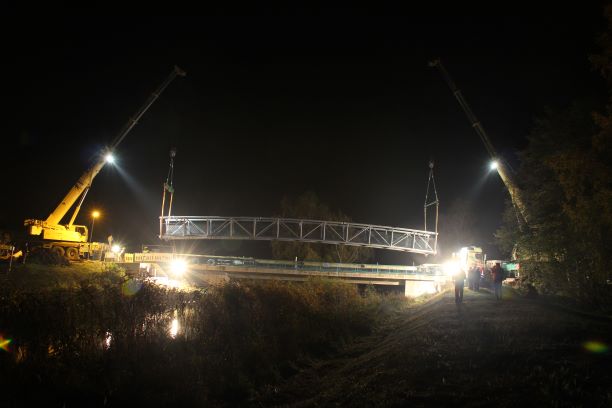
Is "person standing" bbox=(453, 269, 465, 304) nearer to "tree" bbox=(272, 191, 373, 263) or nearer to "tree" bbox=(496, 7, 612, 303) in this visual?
"tree" bbox=(496, 7, 612, 303)

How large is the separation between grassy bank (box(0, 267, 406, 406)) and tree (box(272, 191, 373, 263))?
40370mm


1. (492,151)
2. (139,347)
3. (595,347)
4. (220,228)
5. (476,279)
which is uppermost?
(492,151)

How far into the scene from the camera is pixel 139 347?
13.0 metres

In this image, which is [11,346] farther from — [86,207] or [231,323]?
[86,207]

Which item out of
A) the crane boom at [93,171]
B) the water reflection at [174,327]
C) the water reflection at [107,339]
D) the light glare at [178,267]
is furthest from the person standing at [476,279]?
the crane boom at [93,171]

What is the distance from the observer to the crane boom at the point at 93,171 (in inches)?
1483

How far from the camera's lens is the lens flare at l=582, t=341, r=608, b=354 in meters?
10.6

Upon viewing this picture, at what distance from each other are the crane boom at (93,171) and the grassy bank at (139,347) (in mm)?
24574

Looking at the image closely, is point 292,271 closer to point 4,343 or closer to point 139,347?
point 139,347

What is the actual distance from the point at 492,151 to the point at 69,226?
4179 centimetres

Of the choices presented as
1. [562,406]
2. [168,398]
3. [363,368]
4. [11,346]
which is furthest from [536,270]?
[11,346]

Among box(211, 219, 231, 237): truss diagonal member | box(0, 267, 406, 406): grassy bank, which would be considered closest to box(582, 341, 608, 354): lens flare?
box(0, 267, 406, 406): grassy bank

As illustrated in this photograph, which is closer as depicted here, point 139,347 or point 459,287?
point 139,347

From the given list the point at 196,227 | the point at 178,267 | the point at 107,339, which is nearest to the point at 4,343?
the point at 107,339
